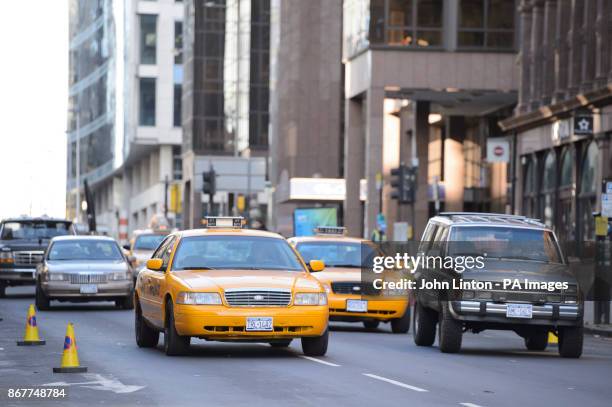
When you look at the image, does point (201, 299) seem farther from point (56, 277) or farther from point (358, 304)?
point (56, 277)

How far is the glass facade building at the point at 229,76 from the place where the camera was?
106m

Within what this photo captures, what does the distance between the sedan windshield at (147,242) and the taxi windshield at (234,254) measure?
21.2 m

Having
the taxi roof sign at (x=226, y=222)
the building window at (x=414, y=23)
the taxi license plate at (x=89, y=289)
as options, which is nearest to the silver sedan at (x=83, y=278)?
the taxi license plate at (x=89, y=289)

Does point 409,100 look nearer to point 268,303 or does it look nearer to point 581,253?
point 581,253

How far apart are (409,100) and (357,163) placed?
4686 millimetres

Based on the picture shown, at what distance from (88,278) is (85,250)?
4.91ft

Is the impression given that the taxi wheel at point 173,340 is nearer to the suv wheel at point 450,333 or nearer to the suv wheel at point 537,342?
the suv wheel at point 450,333

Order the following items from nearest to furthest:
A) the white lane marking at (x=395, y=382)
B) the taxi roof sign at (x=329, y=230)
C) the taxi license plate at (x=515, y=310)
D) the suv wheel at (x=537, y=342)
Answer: the white lane marking at (x=395, y=382) < the taxi license plate at (x=515, y=310) < the suv wheel at (x=537, y=342) < the taxi roof sign at (x=329, y=230)

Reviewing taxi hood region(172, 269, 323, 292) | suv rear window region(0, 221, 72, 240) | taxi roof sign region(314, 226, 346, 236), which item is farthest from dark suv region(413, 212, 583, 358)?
suv rear window region(0, 221, 72, 240)

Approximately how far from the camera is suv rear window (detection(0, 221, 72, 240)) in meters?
39.0

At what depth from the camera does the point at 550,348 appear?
2362 cm

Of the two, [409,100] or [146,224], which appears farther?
[146,224]

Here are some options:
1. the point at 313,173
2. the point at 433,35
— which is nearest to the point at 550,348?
the point at 433,35

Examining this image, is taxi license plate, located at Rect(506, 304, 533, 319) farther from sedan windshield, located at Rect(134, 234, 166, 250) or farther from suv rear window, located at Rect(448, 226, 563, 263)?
sedan windshield, located at Rect(134, 234, 166, 250)
